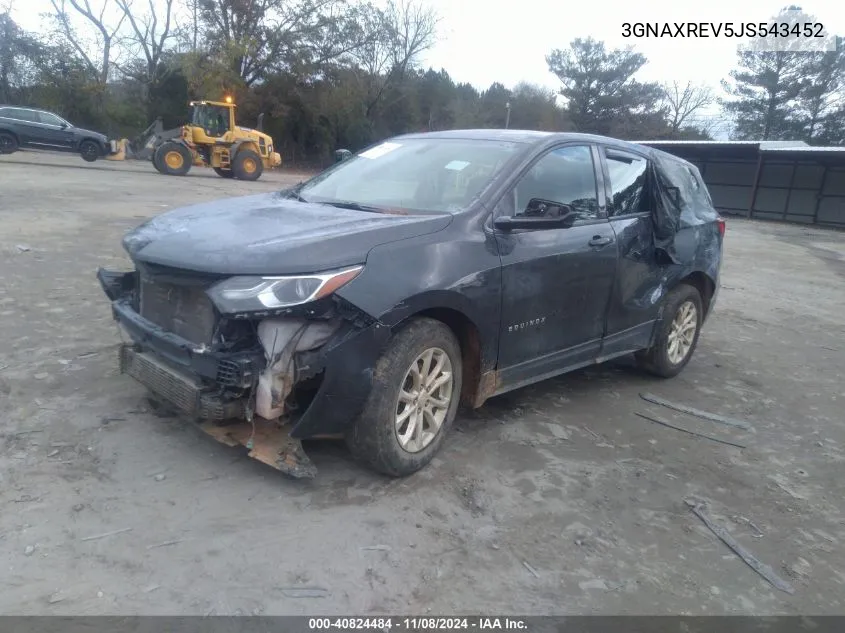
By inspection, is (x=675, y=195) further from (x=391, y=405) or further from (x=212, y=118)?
(x=212, y=118)

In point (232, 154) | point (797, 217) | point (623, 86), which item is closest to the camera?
point (232, 154)

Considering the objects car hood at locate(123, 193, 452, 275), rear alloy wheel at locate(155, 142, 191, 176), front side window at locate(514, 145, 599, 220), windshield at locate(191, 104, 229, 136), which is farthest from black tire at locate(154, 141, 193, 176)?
front side window at locate(514, 145, 599, 220)

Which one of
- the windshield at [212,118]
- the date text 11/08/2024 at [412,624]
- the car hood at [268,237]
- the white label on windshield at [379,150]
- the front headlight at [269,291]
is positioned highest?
the windshield at [212,118]

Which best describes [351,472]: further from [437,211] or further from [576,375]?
[576,375]

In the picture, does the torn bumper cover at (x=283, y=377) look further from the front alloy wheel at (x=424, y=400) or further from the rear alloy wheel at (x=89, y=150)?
the rear alloy wheel at (x=89, y=150)

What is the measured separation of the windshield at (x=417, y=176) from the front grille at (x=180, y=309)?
47.2 inches

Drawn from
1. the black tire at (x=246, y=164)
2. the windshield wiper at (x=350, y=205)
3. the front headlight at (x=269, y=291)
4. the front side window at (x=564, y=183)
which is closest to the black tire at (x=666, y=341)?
the front side window at (x=564, y=183)

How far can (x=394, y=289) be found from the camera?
3178 millimetres

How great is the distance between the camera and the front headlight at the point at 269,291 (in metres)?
2.93

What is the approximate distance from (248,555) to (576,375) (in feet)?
11.2

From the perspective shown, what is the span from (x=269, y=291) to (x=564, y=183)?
2261mm

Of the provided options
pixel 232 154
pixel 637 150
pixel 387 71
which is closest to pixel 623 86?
pixel 387 71

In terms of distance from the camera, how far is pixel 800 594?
2947mm

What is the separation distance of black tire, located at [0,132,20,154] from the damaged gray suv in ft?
76.6
